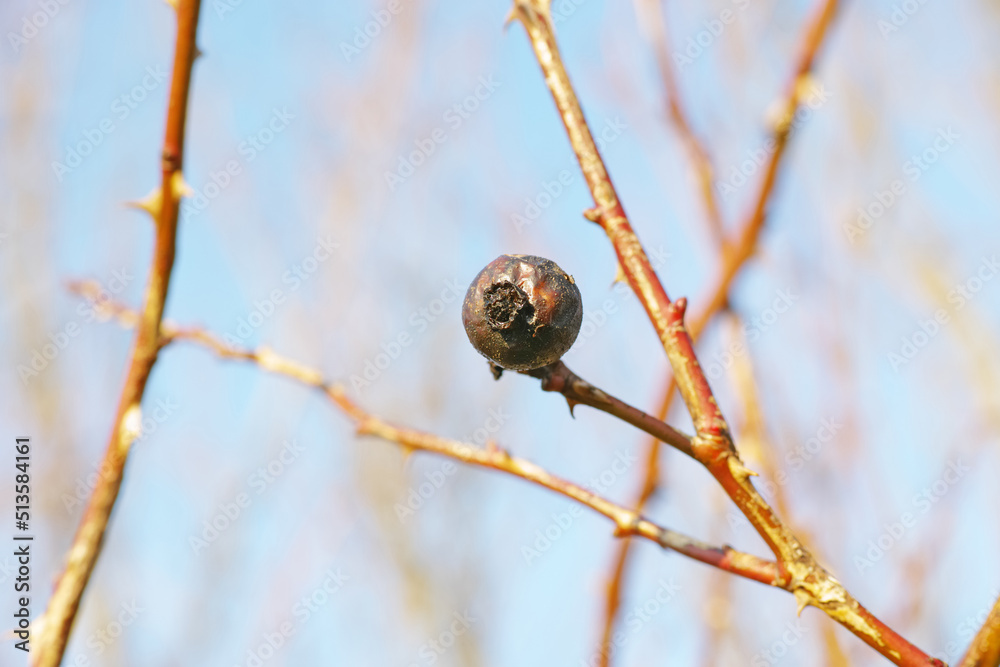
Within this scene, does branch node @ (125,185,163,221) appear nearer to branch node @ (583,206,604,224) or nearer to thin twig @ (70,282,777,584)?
thin twig @ (70,282,777,584)

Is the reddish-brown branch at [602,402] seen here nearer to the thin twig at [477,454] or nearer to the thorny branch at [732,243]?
the thin twig at [477,454]

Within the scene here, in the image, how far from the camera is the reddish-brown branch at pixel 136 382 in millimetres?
1590

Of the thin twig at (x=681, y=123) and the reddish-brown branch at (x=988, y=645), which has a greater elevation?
the thin twig at (x=681, y=123)

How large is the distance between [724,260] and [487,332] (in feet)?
4.90

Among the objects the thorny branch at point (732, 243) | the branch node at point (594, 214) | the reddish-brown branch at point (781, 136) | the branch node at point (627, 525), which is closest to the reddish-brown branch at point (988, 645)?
the branch node at point (627, 525)

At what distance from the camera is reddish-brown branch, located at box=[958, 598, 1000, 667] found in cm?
98

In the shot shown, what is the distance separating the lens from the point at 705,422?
121 centimetres

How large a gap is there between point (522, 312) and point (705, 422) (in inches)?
12.8

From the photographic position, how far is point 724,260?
8.20ft

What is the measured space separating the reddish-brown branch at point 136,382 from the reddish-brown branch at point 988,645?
1.56 m

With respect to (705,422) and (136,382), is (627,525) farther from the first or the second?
(136,382)

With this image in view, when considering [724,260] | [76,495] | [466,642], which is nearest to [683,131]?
[724,260]

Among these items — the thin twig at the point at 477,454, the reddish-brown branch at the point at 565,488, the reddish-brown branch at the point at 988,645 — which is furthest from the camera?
the thin twig at the point at 477,454

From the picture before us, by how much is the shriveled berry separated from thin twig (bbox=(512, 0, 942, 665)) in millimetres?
140
